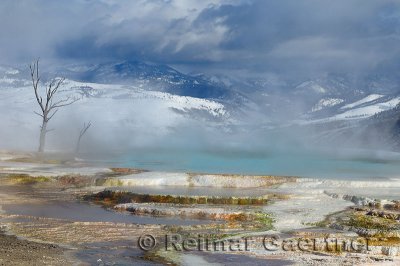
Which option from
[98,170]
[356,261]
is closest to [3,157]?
[98,170]

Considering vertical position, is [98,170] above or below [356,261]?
above

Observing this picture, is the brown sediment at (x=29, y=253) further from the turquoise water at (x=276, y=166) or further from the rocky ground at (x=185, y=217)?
the turquoise water at (x=276, y=166)

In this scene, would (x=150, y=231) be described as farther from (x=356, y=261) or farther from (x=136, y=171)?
(x=136, y=171)

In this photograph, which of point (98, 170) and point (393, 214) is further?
point (98, 170)

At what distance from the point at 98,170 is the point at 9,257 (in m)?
34.1

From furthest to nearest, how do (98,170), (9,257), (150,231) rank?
(98,170), (150,231), (9,257)

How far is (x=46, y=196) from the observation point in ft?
139

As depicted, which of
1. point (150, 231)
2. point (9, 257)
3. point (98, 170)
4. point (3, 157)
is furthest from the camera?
point (3, 157)
